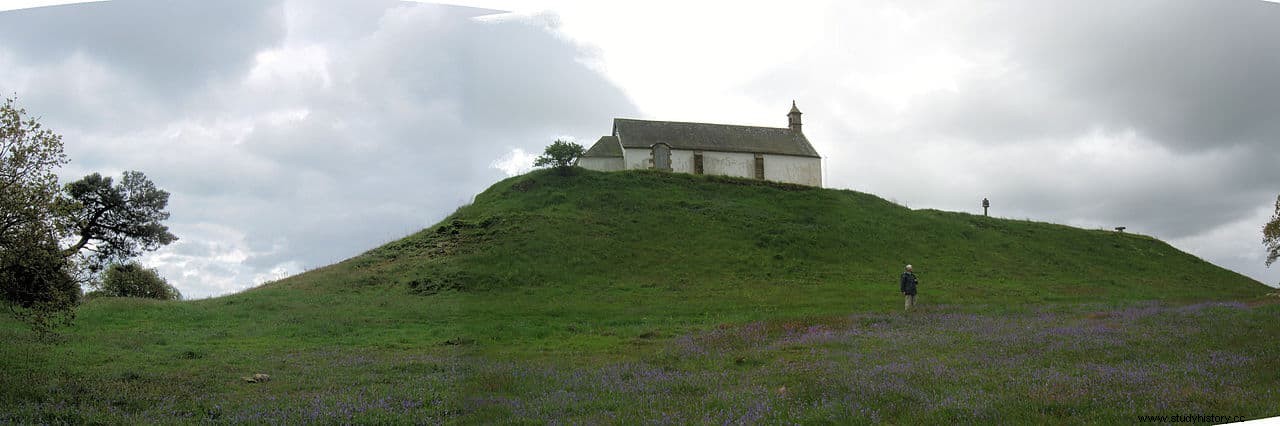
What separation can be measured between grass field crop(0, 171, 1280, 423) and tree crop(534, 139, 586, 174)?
450 centimetres

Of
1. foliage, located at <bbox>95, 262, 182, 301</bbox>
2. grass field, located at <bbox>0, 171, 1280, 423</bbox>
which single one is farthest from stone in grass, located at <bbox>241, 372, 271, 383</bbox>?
foliage, located at <bbox>95, 262, 182, 301</bbox>

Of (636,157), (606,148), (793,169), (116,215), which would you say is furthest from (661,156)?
(116,215)

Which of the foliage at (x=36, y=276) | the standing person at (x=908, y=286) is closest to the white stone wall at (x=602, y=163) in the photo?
the standing person at (x=908, y=286)

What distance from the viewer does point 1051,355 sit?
15148mm

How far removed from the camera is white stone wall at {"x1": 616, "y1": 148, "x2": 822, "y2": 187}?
233 ft

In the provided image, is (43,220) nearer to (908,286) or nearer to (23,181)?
(23,181)

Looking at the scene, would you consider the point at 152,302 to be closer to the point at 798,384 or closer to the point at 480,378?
the point at 480,378

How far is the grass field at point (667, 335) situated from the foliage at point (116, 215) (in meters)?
2.82

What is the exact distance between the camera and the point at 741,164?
7362 cm

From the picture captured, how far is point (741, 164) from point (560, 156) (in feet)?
74.8

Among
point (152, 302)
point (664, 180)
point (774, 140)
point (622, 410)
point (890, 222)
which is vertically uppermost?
point (774, 140)

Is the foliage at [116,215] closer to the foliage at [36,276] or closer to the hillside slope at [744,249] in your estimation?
the foliage at [36,276]

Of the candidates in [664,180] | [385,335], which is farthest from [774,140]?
[385,335]

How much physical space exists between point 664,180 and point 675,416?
5379 centimetres
